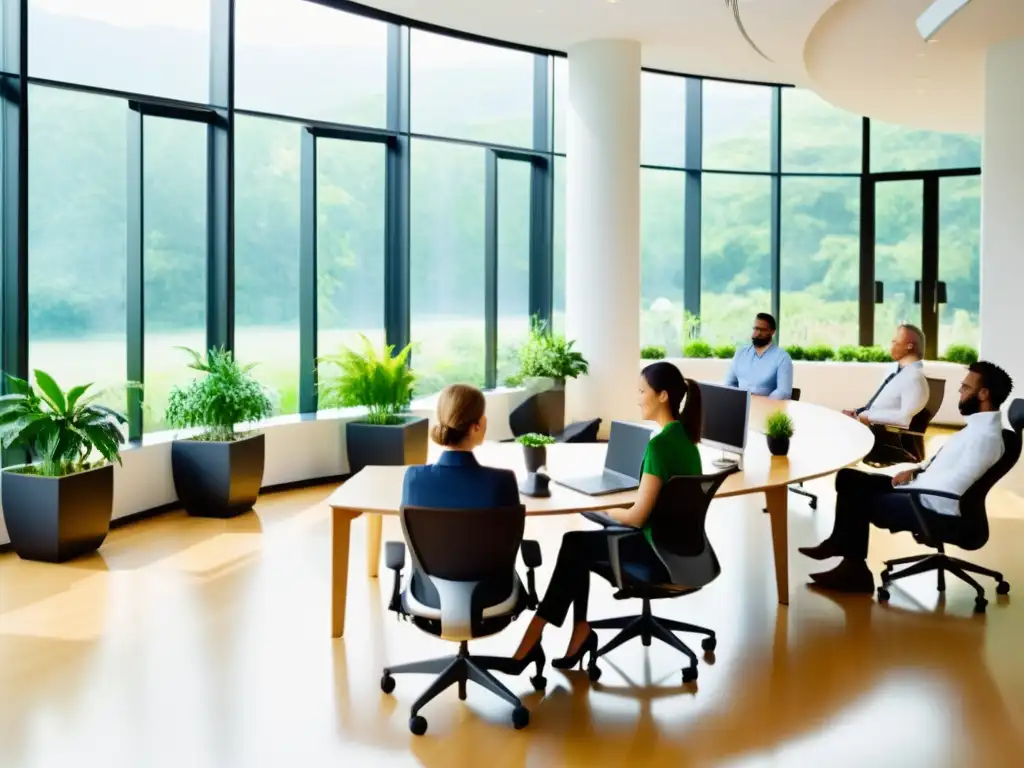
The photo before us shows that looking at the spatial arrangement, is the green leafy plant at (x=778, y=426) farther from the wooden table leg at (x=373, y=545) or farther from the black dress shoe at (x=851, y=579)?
the wooden table leg at (x=373, y=545)

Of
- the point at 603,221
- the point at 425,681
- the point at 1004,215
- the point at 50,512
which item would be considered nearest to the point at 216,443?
the point at 50,512

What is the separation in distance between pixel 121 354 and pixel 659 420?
4683 millimetres

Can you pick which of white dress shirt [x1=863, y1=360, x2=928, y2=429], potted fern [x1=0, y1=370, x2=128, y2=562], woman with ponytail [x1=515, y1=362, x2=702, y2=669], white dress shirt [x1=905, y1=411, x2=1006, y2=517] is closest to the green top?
woman with ponytail [x1=515, y1=362, x2=702, y2=669]

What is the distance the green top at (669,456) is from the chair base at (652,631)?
0.52 m

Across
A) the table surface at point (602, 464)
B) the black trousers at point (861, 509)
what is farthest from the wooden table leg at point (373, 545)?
the black trousers at point (861, 509)

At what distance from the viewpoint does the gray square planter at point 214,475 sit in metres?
7.14

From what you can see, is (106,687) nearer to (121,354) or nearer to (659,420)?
(659,420)

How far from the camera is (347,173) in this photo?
9008 millimetres

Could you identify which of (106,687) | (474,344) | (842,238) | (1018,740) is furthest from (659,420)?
(842,238)

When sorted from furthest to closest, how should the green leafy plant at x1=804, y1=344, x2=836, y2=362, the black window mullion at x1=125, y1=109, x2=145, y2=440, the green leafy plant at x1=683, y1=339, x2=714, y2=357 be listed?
the green leafy plant at x1=804, y1=344, x2=836, y2=362, the green leafy plant at x1=683, y1=339, x2=714, y2=357, the black window mullion at x1=125, y1=109, x2=145, y2=440

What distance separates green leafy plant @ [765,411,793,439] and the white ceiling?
3978mm

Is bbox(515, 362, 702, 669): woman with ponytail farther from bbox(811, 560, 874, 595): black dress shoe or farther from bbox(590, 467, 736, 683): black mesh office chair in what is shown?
bbox(811, 560, 874, 595): black dress shoe

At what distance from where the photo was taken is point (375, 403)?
330 inches

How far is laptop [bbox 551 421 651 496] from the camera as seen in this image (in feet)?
14.8
